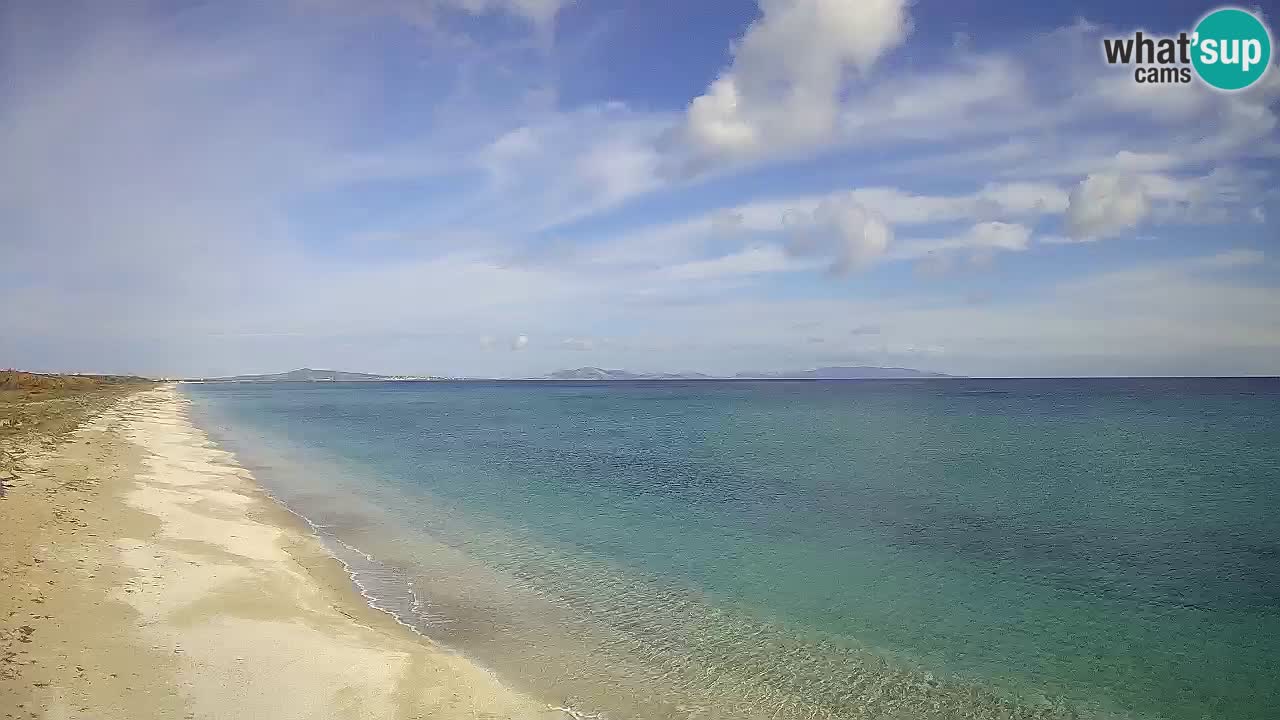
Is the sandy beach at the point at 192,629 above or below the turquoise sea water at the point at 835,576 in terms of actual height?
above

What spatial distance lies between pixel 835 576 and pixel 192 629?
1365 cm

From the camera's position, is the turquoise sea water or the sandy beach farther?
the turquoise sea water

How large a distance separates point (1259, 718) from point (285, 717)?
14.1 metres

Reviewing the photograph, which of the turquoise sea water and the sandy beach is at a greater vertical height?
the sandy beach

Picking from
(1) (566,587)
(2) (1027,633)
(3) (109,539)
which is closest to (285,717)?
(1) (566,587)

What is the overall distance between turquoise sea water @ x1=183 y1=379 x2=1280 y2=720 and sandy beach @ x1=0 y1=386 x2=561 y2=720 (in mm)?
1236

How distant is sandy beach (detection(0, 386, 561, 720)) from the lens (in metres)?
9.00

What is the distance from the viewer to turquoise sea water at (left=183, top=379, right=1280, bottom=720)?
426 inches

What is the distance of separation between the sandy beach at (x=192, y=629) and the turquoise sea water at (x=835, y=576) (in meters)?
1.24

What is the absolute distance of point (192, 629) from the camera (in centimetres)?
1139

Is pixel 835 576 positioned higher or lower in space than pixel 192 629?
lower

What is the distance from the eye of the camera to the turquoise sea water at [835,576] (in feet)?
35.5

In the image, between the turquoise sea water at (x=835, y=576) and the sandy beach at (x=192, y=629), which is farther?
the turquoise sea water at (x=835, y=576)

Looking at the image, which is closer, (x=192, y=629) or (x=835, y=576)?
(x=192, y=629)
